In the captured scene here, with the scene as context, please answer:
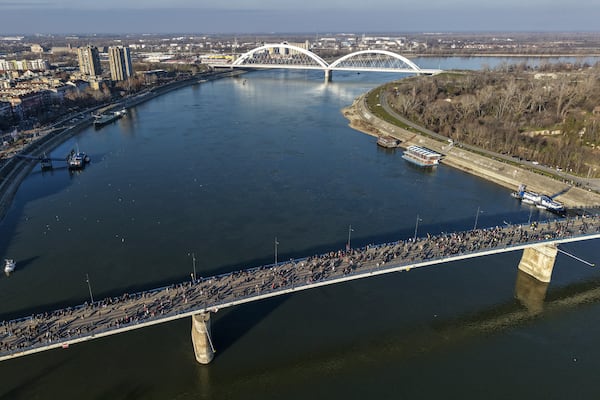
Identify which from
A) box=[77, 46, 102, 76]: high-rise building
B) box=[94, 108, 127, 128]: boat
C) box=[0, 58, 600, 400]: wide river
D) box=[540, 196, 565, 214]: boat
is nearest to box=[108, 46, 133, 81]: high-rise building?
box=[77, 46, 102, 76]: high-rise building

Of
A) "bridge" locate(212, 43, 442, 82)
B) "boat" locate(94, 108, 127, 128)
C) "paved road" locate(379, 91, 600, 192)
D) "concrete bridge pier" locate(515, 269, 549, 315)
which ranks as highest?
"bridge" locate(212, 43, 442, 82)

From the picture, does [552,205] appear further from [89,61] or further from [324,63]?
[89,61]

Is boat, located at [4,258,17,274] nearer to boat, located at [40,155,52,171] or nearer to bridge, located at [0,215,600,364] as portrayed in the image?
bridge, located at [0,215,600,364]

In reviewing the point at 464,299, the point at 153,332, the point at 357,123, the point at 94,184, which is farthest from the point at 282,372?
the point at 357,123

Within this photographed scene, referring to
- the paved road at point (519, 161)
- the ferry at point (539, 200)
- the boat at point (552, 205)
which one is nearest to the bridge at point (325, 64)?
the paved road at point (519, 161)

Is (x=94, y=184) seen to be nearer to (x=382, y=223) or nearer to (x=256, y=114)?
(x=382, y=223)
